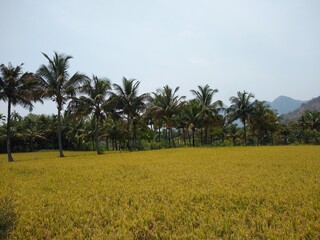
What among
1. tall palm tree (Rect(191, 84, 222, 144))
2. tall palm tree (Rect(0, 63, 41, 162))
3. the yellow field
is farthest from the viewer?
tall palm tree (Rect(191, 84, 222, 144))

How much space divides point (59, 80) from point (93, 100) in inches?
149

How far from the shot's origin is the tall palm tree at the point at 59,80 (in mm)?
22281

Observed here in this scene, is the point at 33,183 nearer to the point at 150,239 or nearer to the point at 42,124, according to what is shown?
the point at 150,239

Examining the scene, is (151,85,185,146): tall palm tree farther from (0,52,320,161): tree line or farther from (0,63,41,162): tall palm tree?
(0,63,41,162): tall palm tree

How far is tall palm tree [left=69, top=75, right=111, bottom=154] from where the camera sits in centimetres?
2442

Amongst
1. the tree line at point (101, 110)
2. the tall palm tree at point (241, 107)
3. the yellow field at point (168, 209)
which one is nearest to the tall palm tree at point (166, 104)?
the tree line at point (101, 110)

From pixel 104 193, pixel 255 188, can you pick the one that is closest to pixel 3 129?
pixel 104 193

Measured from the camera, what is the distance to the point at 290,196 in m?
5.86

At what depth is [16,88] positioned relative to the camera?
21219 mm

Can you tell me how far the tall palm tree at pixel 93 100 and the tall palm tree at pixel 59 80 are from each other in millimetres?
1196

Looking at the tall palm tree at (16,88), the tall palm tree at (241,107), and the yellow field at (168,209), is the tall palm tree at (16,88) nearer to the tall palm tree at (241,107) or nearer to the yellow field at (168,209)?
the yellow field at (168,209)

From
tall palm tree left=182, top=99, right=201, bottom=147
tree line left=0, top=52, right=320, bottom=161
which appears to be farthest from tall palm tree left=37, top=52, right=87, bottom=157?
tall palm tree left=182, top=99, right=201, bottom=147

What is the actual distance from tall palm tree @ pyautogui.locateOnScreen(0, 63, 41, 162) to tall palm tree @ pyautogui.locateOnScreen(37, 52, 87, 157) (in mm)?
922

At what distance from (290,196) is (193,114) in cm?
2706
